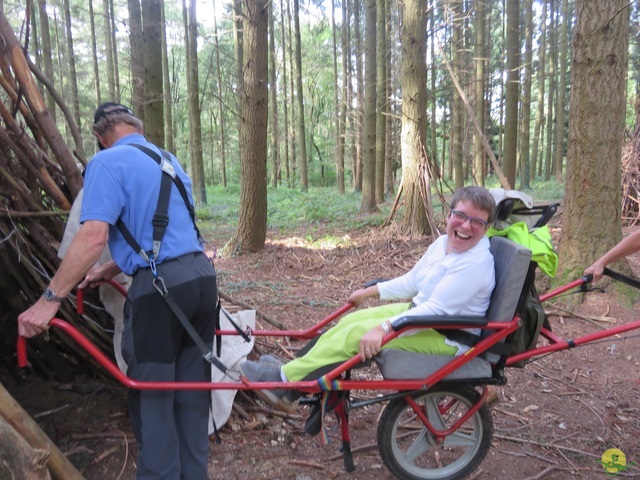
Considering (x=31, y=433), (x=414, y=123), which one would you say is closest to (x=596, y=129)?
(x=414, y=123)

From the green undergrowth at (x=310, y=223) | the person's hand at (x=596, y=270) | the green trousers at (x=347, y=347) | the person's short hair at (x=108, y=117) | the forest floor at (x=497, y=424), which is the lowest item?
the forest floor at (x=497, y=424)

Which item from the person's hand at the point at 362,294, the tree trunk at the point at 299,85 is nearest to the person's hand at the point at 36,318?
the person's hand at the point at 362,294

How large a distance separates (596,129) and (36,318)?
16.8 ft

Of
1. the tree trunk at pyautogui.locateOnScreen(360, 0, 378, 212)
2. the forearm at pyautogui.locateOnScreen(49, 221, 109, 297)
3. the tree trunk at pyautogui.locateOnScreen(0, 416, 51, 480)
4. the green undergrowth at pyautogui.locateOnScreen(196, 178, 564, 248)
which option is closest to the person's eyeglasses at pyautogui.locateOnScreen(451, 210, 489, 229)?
the forearm at pyautogui.locateOnScreen(49, 221, 109, 297)

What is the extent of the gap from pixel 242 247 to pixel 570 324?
499 cm

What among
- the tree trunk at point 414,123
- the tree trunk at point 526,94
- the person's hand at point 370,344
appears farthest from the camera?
the tree trunk at point 526,94

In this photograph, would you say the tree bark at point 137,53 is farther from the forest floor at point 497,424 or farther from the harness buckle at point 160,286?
the harness buckle at point 160,286

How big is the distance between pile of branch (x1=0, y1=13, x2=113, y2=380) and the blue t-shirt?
0.84 meters

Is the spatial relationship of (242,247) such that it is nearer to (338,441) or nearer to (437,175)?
(437,175)

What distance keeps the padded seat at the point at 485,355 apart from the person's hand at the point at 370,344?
0.12 metres

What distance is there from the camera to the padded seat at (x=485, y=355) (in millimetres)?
2307

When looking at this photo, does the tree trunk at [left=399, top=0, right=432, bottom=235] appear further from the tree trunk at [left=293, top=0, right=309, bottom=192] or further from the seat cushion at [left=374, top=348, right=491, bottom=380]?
the tree trunk at [left=293, top=0, right=309, bottom=192]

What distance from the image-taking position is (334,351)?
7.68 feet

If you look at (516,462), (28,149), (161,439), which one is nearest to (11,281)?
(28,149)
